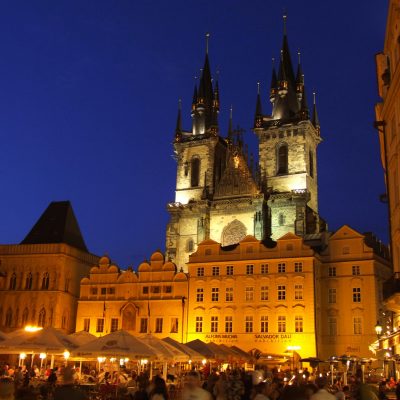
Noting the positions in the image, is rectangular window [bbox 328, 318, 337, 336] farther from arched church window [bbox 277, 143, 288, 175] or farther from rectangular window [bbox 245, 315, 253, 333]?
arched church window [bbox 277, 143, 288, 175]

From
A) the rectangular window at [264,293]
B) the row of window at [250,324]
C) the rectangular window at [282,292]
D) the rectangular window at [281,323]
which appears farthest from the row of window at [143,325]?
the rectangular window at [282,292]

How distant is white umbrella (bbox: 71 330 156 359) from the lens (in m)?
23.8

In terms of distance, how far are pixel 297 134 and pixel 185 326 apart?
28040mm

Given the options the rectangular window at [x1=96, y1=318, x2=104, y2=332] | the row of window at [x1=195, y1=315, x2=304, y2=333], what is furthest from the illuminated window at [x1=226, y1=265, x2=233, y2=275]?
the rectangular window at [x1=96, y1=318, x2=104, y2=332]

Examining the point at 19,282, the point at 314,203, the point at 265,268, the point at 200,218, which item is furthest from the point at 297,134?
the point at 19,282

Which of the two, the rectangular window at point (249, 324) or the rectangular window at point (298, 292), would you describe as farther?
the rectangular window at point (249, 324)

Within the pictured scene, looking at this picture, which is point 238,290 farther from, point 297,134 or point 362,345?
point 297,134

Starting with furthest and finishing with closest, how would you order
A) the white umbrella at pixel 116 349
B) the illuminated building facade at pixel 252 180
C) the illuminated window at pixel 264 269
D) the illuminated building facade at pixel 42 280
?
the illuminated building facade at pixel 252 180, the illuminated building facade at pixel 42 280, the illuminated window at pixel 264 269, the white umbrella at pixel 116 349

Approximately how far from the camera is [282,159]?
225 ft

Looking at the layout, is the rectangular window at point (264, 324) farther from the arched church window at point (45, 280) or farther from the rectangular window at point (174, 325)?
the arched church window at point (45, 280)

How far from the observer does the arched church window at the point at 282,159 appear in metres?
67.9

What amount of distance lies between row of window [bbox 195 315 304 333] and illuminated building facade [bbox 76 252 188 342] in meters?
1.80

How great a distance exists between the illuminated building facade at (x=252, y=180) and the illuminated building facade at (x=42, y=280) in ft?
41.4

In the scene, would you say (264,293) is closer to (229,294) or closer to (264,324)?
(264,324)
